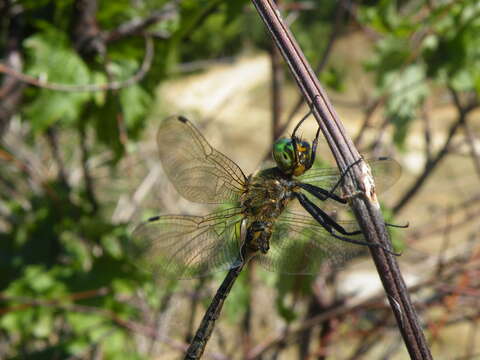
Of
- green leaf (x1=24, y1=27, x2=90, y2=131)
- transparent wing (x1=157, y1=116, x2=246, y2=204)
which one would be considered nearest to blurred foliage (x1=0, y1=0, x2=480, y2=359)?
green leaf (x1=24, y1=27, x2=90, y2=131)

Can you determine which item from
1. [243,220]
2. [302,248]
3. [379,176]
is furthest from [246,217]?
[379,176]

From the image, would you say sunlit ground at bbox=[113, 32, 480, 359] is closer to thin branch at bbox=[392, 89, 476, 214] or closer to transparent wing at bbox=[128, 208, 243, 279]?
thin branch at bbox=[392, 89, 476, 214]

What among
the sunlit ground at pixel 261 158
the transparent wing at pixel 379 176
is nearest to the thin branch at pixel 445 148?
the sunlit ground at pixel 261 158

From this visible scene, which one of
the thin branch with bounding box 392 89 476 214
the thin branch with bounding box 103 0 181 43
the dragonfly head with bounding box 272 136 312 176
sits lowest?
the dragonfly head with bounding box 272 136 312 176

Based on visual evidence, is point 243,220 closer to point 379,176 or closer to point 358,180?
point 379,176

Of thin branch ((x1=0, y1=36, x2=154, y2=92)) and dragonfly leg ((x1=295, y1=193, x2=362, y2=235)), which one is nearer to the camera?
dragonfly leg ((x1=295, y1=193, x2=362, y2=235))

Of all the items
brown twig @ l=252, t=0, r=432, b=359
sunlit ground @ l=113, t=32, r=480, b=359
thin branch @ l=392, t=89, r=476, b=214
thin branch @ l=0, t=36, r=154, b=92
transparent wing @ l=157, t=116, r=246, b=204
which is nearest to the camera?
brown twig @ l=252, t=0, r=432, b=359

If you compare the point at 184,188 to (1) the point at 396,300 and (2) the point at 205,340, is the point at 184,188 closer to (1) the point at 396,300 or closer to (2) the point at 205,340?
(2) the point at 205,340
